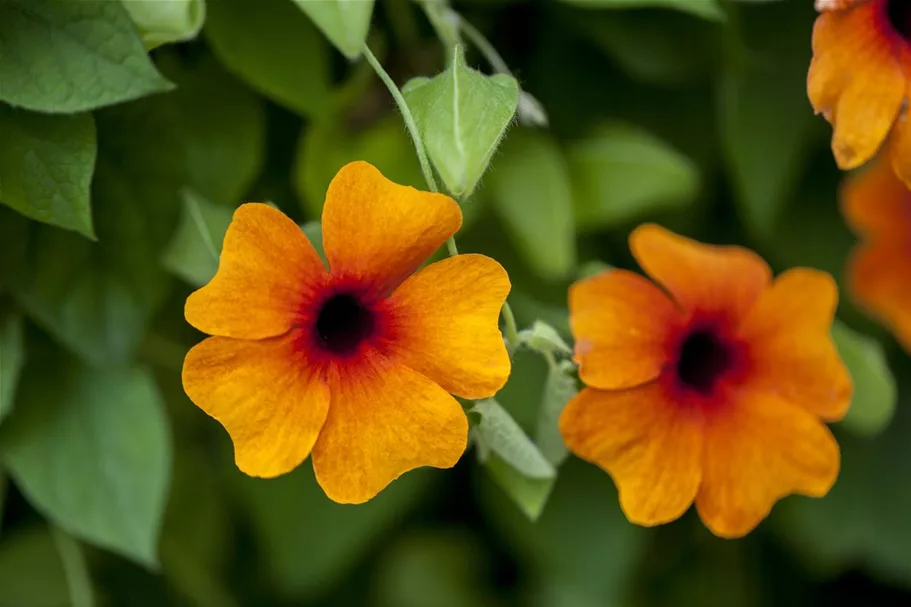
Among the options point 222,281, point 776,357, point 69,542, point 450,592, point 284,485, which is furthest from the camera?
point 450,592

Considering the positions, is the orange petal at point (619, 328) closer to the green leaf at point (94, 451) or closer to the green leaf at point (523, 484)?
the green leaf at point (523, 484)

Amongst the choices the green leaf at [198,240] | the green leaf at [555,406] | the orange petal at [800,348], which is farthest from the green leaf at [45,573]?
the orange petal at [800,348]

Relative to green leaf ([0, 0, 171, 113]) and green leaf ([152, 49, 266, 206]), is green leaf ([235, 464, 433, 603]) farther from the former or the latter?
green leaf ([0, 0, 171, 113])

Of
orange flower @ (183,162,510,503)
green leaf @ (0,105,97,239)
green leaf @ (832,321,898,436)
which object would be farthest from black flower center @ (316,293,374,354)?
green leaf @ (832,321,898,436)

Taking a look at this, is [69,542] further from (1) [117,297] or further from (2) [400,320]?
(2) [400,320]

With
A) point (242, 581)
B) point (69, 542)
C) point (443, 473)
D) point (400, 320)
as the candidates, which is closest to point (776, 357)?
point (400, 320)
